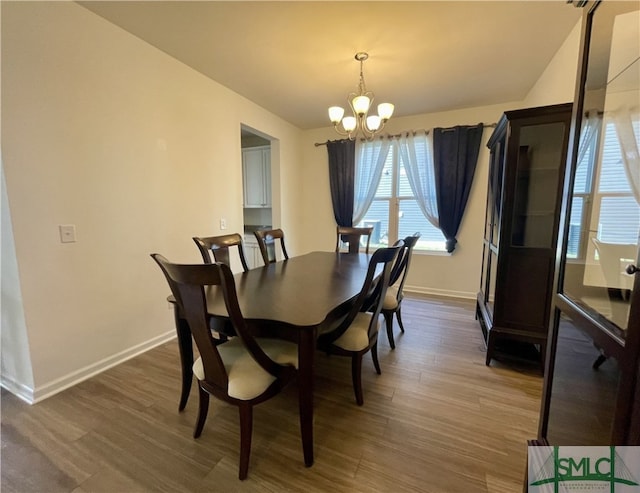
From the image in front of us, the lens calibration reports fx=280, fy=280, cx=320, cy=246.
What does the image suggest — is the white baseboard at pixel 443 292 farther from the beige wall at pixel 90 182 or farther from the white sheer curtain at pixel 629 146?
the white sheer curtain at pixel 629 146

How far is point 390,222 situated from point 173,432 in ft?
12.1

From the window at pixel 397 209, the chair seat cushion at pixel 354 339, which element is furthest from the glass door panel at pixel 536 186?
the window at pixel 397 209

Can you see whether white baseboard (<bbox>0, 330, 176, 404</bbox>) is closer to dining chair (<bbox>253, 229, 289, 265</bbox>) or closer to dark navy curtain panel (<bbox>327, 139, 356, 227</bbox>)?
dining chair (<bbox>253, 229, 289, 265</bbox>)

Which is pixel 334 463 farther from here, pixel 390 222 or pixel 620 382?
pixel 390 222

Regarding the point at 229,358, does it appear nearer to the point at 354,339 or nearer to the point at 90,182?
the point at 354,339

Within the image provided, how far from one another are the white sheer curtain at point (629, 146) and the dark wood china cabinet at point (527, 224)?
120cm

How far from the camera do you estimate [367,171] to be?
434cm

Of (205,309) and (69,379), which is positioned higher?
(205,309)

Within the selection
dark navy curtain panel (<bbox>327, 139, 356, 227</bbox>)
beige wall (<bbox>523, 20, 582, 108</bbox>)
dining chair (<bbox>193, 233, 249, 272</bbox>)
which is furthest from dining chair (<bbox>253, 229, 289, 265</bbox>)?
beige wall (<bbox>523, 20, 582, 108</bbox>)

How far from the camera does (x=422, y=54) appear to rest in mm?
2477

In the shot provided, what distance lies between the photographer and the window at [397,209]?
4160mm

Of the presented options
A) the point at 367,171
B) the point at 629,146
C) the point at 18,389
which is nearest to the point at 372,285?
the point at 629,146

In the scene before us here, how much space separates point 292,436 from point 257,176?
378cm

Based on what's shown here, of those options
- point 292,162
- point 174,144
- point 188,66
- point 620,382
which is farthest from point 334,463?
point 292,162
